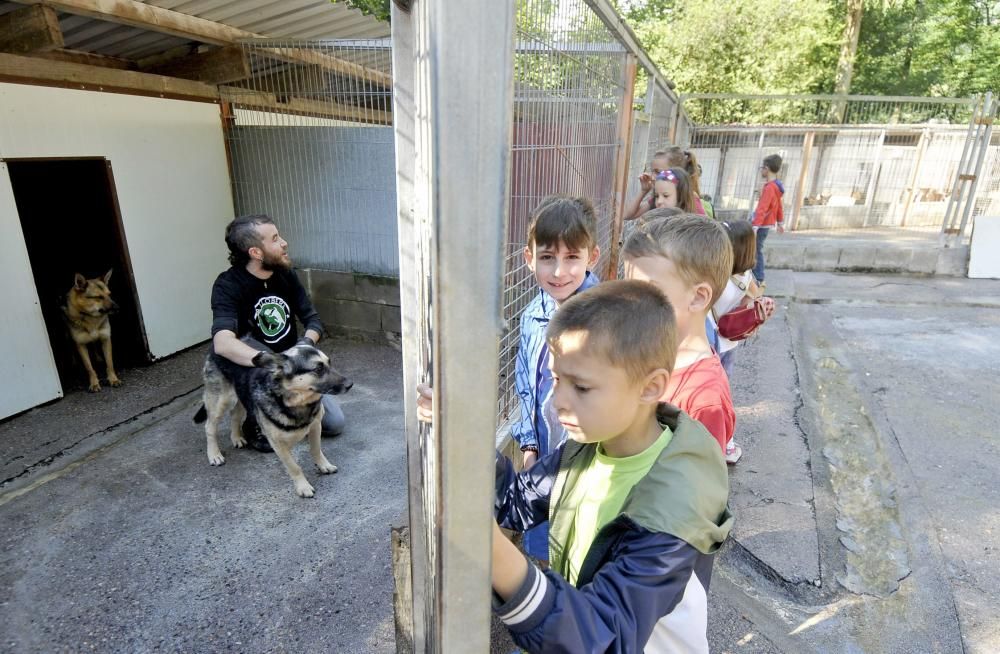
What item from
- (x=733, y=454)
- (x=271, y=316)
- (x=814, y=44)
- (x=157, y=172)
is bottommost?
(x=733, y=454)

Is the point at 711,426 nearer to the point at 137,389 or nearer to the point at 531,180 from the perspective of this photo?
the point at 531,180

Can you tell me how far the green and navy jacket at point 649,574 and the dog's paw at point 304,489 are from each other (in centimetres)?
288

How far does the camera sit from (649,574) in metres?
1.07

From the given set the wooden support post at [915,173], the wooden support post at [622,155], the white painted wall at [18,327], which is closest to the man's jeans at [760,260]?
the wooden support post at [622,155]

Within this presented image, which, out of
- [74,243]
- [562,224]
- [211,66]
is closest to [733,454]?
[562,224]

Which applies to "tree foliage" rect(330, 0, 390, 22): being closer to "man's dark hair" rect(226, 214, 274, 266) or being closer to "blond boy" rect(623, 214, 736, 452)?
"man's dark hair" rect(226, 214, 274, 266)

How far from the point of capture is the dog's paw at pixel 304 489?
3.70 m

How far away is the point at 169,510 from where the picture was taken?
3.58 metres

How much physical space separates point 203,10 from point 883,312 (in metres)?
8.82

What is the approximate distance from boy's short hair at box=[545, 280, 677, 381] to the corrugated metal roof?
4.71 metres

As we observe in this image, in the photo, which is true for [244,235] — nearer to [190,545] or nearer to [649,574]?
[190,545]

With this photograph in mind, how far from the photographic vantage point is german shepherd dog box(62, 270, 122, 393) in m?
5.06

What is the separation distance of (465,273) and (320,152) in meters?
5.84

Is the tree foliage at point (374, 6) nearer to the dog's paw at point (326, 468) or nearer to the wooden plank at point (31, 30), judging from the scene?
the wooden plank at point (31, 30)
